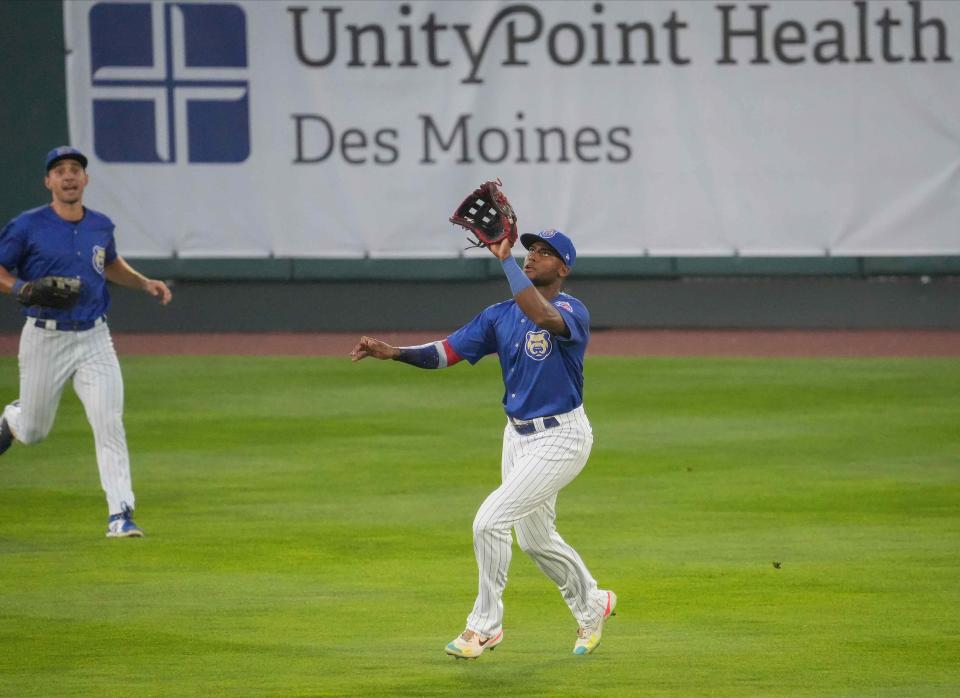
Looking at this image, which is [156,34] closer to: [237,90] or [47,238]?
[237,90]

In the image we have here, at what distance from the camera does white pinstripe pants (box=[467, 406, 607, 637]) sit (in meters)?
6.23

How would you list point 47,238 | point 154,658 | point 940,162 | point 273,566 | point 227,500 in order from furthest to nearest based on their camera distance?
point 940,162, point 227,500, point 47,238, point 273,566, point 154,658

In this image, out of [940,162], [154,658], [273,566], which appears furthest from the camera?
[940,162]

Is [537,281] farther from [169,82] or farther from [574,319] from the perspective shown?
[169,82]

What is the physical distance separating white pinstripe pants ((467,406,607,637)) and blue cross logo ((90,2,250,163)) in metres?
11.5

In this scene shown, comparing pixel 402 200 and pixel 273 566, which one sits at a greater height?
pixel 402 200

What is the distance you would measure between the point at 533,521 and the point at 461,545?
2.30m

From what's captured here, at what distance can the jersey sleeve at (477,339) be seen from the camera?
21.4 ft

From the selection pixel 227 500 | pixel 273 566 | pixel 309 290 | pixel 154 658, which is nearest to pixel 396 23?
pixel 309 290

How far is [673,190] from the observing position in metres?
17.2

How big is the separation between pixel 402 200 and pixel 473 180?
771 millimetres

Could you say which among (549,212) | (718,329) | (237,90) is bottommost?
(718,329)

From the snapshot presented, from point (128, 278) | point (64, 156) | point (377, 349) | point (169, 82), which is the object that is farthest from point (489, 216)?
point (169, 82)

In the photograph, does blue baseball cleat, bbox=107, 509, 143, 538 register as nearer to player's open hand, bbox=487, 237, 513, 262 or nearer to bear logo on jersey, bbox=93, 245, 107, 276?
bear logo on jersey, bbox=93, 245, 107, 276
